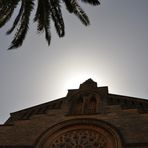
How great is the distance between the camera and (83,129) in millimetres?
15422

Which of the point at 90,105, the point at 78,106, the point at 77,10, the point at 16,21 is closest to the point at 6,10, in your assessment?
the point at 16,21

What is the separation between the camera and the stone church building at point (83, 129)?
1416cm

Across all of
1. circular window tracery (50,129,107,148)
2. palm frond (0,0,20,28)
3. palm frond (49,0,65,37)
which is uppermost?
palm frond (49,0,65,37)

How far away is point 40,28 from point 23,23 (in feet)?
2.36

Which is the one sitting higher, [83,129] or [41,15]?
[41,15]

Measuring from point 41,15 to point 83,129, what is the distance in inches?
255

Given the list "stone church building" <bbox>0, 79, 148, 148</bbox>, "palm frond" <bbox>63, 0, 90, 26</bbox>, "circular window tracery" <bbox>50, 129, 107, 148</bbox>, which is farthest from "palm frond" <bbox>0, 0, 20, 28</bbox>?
"circular window tracery" <bbox>50, 129, 107, 148</bbox>

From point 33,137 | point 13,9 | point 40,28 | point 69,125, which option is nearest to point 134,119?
point 69,125

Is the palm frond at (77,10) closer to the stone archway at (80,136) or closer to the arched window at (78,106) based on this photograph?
the stone archway at (80,136)

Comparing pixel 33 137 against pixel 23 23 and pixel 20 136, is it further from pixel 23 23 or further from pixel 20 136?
pixel 23 23

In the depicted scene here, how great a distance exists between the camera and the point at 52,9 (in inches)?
480

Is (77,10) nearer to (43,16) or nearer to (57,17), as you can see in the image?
(57,17)

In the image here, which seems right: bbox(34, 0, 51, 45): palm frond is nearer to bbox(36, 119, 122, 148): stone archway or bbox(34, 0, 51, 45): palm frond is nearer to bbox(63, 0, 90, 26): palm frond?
bbox(63, 0, 90, 26): palm frond

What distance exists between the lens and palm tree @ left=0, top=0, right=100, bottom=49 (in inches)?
457
